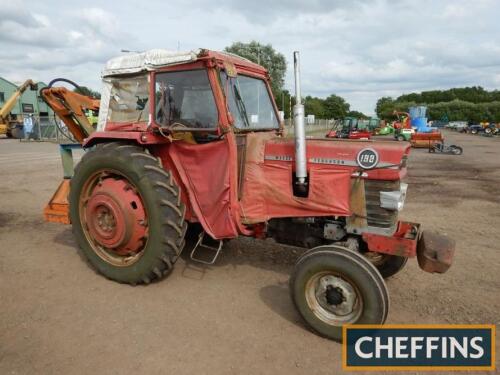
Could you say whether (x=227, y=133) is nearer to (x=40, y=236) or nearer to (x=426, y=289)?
(x=426, y=289)

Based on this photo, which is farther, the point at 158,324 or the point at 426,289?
the point at 426,289

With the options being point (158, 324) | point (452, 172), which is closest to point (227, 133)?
point (158, 324)

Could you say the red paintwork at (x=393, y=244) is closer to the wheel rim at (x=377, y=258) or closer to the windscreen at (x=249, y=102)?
the wheel rim at (x=377, y=258)

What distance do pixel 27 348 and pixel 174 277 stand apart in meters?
1.58

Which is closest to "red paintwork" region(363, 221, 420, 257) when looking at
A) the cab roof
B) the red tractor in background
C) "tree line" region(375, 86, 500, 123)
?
the cab roof

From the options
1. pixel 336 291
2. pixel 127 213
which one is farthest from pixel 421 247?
pixel 127 213

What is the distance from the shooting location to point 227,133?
3586 mm

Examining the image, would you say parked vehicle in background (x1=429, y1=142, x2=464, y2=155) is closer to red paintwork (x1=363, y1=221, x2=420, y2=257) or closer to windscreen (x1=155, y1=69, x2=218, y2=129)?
red paintwork (x1=363, y1=221, x2=420, y2=257)

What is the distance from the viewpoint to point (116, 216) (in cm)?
389

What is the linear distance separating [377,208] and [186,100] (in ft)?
7.12

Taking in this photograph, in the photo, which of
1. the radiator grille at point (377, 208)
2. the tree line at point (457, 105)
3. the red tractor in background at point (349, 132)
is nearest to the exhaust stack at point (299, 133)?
the radiator grille at point (377, 208)

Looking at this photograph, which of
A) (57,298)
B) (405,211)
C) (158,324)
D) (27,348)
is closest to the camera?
(27,348)

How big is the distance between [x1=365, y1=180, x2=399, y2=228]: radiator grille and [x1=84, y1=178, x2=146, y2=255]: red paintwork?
7.36 ft

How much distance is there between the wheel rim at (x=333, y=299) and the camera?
122 inches
